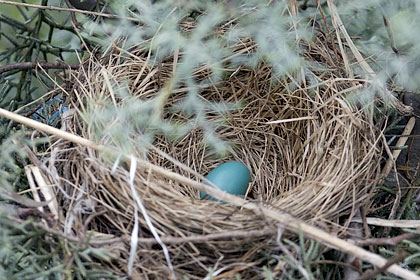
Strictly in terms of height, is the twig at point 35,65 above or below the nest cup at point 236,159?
above

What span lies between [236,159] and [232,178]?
201mm

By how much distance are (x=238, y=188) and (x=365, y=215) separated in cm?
34

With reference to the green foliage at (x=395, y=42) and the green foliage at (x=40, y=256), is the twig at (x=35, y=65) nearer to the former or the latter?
the green foliage at (x=40, y=256)

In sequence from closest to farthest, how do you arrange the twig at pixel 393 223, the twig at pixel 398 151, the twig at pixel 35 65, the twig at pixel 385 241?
the twig at pixel 385 241
the twig at pixel 393 223
the twig at pixel 398 151
the twig at pixel 35 65

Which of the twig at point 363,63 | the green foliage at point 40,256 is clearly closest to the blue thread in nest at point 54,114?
the green foliage at point 40,256

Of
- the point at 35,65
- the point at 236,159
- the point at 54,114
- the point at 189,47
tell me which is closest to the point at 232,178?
the point at 236,159

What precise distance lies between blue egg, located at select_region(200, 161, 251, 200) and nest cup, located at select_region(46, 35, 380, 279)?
0.09 meters

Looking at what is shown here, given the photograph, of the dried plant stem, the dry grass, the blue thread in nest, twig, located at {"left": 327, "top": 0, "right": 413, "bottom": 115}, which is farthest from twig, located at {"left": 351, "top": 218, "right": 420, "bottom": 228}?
the blue thread in nest

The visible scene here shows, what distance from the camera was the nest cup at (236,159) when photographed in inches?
45.8

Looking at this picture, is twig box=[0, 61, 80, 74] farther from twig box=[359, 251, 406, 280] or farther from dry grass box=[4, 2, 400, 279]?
twig box=[359, 251, 406, 280]

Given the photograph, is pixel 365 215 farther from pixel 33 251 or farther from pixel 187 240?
pixel 33 251

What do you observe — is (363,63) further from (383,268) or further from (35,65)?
(35,65)

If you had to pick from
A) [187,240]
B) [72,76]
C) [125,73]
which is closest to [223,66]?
[125,73]

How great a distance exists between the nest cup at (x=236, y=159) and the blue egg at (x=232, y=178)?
0.09 m
